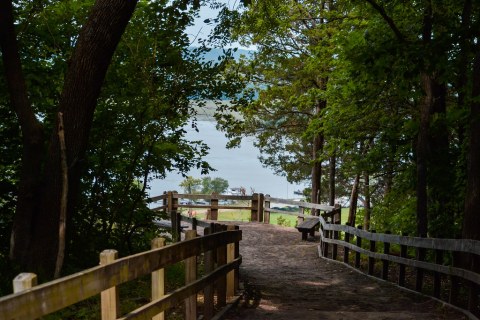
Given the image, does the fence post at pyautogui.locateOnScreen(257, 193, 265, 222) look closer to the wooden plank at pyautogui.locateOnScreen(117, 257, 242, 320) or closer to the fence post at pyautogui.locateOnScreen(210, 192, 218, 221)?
the fence post at pyautogui.locateOnScreen(210, 192, 218, 221)

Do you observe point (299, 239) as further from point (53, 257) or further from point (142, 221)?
point (53, 257)

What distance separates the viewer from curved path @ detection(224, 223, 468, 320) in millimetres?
7440

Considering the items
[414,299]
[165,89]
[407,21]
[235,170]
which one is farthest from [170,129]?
[235,170]

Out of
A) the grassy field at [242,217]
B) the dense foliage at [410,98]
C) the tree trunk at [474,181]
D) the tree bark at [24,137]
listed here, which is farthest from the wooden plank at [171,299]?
the grassy field at [242,217]

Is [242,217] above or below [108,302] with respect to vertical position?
below

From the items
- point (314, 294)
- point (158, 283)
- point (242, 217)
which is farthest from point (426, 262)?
point (242, 217)

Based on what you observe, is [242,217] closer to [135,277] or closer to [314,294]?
[314,294]

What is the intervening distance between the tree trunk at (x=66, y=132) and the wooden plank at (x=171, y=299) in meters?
2.12

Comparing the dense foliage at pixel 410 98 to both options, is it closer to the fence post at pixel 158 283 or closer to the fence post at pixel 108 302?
the fence post at pixel 158 283

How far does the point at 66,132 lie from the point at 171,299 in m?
3.15

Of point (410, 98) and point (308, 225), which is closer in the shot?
point (410, 98)

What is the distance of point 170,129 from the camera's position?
35.4 ft

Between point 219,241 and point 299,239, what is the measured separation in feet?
43.1

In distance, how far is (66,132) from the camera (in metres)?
7.13
